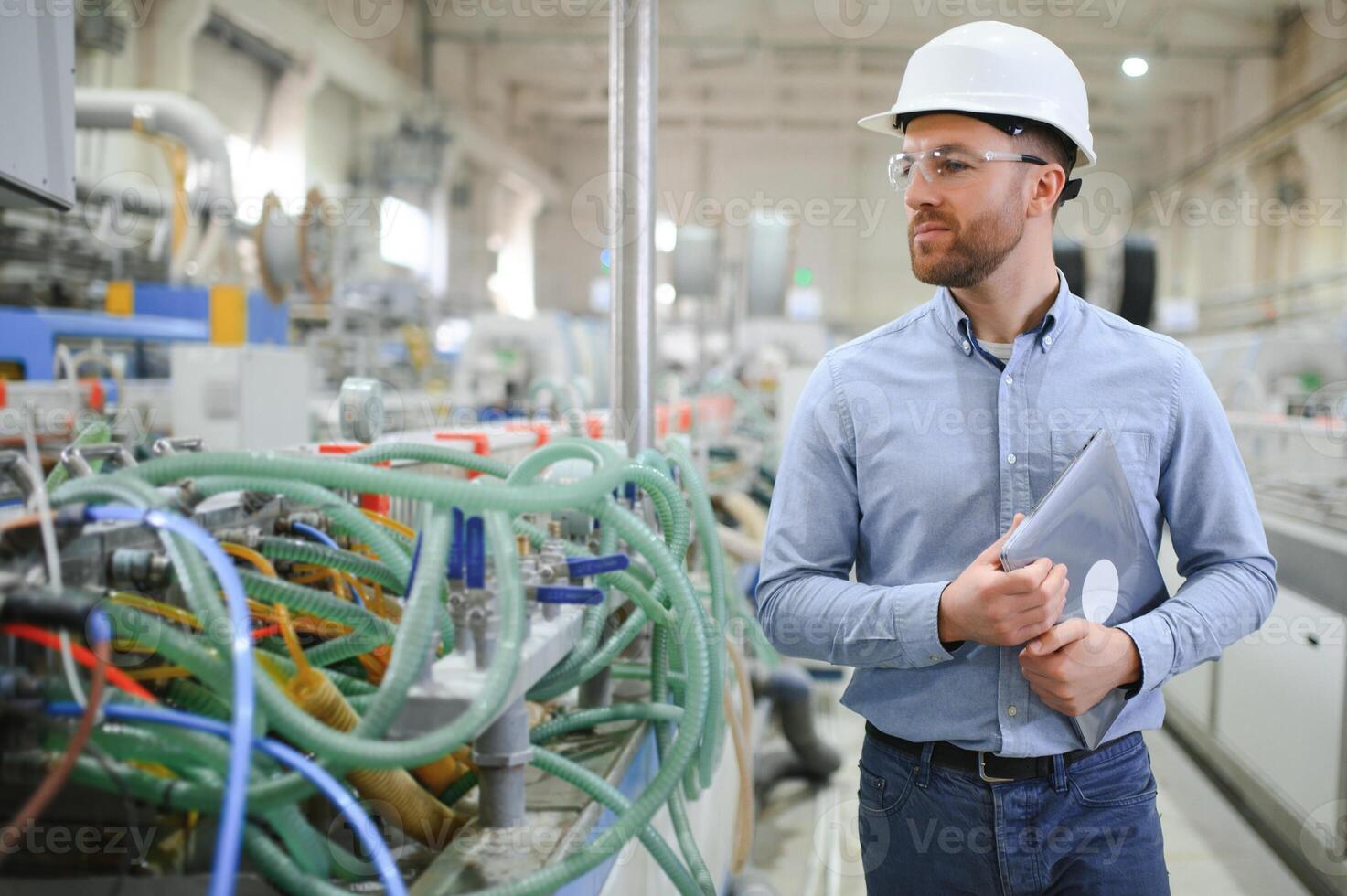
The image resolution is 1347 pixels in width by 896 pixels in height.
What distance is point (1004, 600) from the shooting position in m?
0.92

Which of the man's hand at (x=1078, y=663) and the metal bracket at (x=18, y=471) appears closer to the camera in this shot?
the metal bracket at (x=18, y=471)

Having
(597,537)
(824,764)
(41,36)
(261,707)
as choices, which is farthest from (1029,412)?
(824,764)

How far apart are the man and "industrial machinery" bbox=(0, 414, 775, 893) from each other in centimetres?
21

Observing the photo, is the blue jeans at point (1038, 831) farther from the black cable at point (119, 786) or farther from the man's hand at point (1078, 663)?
the black cable at point (119, 786)

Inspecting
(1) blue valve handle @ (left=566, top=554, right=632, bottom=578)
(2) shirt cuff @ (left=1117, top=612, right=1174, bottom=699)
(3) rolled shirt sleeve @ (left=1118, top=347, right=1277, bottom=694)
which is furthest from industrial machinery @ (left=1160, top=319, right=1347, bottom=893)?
(1) blue valve handle @ (left=566, top=554, right=632, bottom=578)

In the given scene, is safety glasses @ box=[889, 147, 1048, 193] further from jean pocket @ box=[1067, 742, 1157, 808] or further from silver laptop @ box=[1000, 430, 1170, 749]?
jean pocket @ box=[1067, 742, 1157, 808]

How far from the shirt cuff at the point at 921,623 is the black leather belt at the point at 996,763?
0.45 feet

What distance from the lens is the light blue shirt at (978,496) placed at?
3.45ft

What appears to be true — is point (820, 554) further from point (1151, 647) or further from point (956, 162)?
point (956, 162)

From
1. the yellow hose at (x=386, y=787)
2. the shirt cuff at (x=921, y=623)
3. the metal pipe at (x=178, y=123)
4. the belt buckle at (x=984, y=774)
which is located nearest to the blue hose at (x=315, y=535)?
the yellow hose at (x=386, y=787)

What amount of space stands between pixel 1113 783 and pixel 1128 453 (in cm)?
37

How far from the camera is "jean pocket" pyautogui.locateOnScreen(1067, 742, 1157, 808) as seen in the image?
1.05m

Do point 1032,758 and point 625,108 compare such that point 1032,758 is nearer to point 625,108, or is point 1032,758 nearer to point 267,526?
point 267,526

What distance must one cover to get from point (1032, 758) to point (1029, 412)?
391mm
